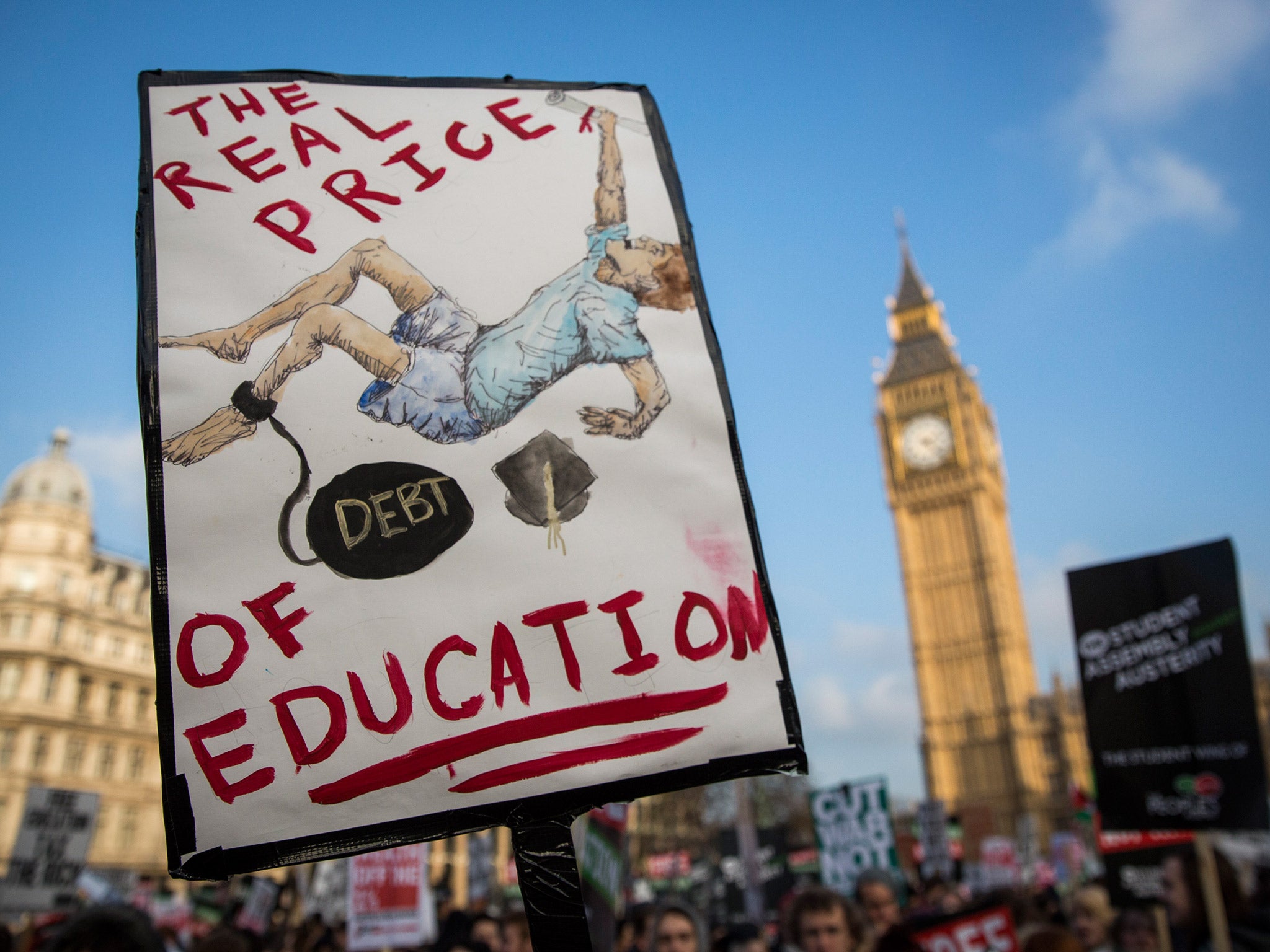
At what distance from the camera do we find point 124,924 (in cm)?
250

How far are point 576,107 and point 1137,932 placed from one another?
5.37m

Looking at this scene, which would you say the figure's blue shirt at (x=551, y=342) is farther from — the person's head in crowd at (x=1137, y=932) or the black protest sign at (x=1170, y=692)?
the person's head in crowd at (x=1137, y=932)

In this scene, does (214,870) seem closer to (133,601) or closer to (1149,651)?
(1149,651)

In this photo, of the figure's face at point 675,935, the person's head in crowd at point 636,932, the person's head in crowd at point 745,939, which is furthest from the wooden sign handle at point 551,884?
the person's head in crowd at point 636,932

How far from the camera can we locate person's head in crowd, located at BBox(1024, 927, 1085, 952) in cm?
385

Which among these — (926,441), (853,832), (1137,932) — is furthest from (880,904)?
(926,441)

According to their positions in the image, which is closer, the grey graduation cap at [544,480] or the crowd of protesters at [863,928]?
the grey graduation cap at [544,480]

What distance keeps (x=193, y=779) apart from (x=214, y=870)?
0.14 m

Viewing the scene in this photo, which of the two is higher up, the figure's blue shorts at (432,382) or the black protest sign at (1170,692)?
the figure's blue shorts at (432,382)

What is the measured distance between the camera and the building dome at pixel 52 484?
40.4m

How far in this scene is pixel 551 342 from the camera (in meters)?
1.92

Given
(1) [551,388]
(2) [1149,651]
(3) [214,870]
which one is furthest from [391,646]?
(2) [1149,651]

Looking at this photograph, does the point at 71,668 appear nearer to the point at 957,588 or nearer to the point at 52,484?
the point at 52,484

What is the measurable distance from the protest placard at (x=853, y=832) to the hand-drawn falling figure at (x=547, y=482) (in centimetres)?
935
